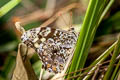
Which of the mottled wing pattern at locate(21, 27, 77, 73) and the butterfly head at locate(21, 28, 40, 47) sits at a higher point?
the butterfly head at locate(21, 28, 40, 47)

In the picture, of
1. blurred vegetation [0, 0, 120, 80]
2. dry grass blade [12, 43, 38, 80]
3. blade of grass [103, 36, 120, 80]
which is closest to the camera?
blade of grass [103, 36, 120, 80]

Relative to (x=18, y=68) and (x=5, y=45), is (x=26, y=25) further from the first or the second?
(x=18, y=68)

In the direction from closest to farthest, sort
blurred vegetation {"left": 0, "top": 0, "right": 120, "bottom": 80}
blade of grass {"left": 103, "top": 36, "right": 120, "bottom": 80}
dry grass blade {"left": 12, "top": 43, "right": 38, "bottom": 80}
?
1. blade of grass {"left": 103, "top": 36, "right": 120, "bottom": 80}
2. dry grass blade {"left": 12, "top": 43, "right": 38, "bottom": 80}
3. blurred vegetation {"left": 0, "top": 0, "right": 120, "bottom": 80}

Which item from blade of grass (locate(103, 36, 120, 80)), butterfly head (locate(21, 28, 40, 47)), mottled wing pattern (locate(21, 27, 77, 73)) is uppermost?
butterfly head (locate(21, 28, 40, 47))

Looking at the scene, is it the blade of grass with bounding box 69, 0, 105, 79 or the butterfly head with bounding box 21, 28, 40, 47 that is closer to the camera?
the blade of grass with bounding box 69, 0, 105, 79

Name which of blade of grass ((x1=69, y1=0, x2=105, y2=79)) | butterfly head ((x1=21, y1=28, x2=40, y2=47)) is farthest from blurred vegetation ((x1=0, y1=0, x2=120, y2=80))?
blade of grass ((x1=69, y1=0, x2=105, y2=79))

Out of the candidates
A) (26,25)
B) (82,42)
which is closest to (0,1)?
(26,25)

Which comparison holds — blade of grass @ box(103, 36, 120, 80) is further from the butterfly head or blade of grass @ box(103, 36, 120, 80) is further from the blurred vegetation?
the blurred vegetation
